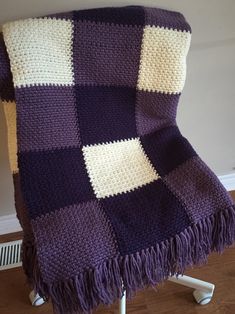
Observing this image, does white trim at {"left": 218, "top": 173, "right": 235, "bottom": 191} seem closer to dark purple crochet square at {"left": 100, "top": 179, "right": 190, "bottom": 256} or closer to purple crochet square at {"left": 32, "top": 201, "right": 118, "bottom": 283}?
dark purple crochet square at {"left": 100, "top": 179, "right": 190, "bottom": 256}

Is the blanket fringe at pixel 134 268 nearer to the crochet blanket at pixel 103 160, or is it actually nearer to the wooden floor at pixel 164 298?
the crochet blanket at pixel 103 160

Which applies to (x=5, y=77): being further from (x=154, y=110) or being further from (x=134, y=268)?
(x=134, y=268)

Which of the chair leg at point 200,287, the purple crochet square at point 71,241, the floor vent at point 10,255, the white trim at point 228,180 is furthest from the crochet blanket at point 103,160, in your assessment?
the white trim at point 228,180

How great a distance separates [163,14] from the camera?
96 centimetres

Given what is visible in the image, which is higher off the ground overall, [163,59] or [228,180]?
[163,59]

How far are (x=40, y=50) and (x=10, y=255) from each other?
820 millimetres

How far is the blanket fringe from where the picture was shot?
750 millimetres

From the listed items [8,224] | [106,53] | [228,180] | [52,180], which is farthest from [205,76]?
[8,224]

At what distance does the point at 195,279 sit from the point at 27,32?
0.95 m

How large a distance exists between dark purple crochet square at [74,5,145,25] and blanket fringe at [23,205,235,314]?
56 centimetres

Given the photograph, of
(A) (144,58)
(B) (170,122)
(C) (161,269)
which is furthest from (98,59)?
(C) (161,269)

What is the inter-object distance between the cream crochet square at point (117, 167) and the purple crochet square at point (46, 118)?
0.23 ft

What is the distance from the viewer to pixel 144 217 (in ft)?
2.73

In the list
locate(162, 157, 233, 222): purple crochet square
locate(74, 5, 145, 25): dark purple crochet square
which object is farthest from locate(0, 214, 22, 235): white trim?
locate(74, 5, 145, 25): dark purple crochet square
